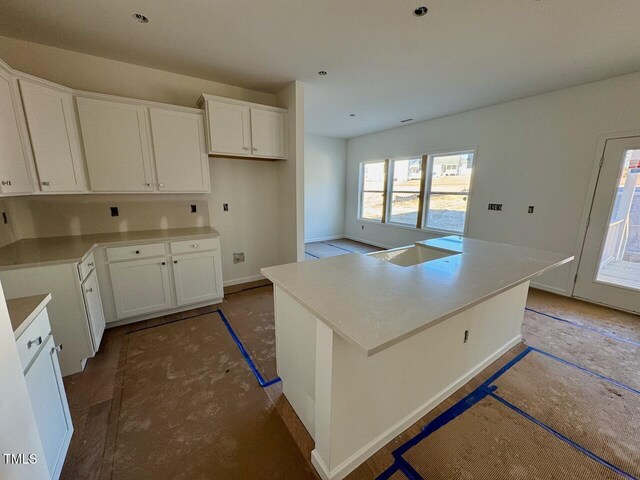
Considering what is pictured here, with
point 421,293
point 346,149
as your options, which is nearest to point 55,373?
point 421,293

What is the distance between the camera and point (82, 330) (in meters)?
2.01

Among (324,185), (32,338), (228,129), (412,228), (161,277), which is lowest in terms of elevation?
(161,277)

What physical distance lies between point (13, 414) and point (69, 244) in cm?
205

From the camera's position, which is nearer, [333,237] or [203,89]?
[203,89]

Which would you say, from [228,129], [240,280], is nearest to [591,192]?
[228,129]

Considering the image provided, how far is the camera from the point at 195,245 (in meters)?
2.82

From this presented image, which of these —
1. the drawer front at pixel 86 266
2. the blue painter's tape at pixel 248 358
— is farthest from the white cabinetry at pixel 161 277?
the blue painter's tape at pixel 248 358

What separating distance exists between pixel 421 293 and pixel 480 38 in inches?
90.1

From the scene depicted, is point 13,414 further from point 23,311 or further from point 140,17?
point 140,17

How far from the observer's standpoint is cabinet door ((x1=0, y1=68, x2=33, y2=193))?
1.80 metres

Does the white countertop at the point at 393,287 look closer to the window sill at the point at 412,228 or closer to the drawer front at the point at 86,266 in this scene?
the drawer front at the point at 86,266

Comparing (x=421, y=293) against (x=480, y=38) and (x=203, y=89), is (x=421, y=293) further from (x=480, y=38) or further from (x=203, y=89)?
(x=203, y=89)

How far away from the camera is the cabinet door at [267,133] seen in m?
3.12

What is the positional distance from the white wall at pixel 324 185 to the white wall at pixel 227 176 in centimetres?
229
